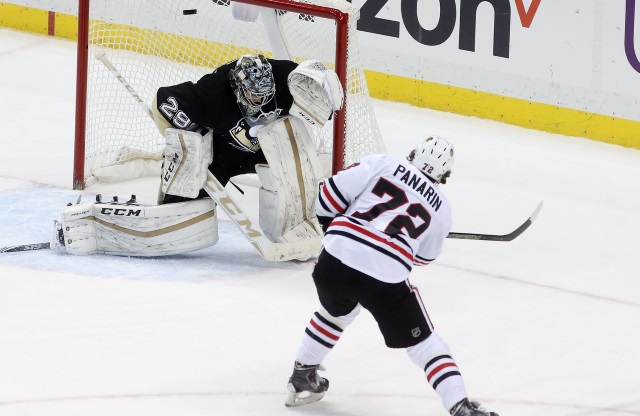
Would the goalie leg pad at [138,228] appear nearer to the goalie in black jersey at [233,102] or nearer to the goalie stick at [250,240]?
the goalie stick at [250,240]

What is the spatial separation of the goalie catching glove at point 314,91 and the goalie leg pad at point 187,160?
33 cm

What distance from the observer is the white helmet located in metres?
3.28

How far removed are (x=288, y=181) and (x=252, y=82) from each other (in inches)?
14.8

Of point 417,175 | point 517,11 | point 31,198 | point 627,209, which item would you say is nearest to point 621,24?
point 517,11

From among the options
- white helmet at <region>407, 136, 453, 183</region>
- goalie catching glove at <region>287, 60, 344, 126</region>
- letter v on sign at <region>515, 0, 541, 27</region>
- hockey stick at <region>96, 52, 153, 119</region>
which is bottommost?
hockey stick at <region>96, 52, 153, 119</region>

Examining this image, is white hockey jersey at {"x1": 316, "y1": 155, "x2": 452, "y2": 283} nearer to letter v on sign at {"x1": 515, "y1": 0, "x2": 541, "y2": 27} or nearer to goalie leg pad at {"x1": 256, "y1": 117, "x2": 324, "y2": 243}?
goalie leg pad at {"x1": 256, "y1": 117, "x2": 324, "y2": 243}

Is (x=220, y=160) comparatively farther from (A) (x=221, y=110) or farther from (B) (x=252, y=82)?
(B) (x=252, y=82)

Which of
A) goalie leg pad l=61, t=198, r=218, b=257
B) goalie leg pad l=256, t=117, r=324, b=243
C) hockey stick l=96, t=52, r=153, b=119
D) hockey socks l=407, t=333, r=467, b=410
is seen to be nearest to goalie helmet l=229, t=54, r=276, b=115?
goalie leg pad l=256, t=117, r=324, b=243

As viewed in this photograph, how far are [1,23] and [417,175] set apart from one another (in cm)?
509

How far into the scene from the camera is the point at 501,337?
13.0 ft

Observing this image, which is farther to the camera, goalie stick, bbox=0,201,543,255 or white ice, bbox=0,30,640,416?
goalie stick, bbox=0,201,543,255

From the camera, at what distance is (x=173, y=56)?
581 centimetres

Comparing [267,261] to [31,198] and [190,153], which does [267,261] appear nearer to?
[190,153]

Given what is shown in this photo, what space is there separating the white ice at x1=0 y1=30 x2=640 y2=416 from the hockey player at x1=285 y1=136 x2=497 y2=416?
0.70 ft
